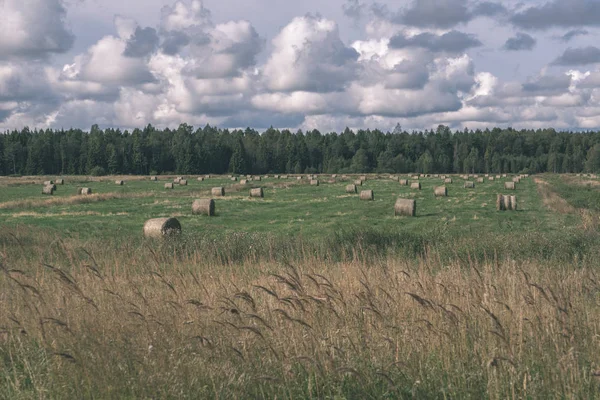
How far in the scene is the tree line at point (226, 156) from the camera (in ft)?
498

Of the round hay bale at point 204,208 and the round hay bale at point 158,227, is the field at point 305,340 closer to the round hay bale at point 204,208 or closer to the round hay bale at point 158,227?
the round hay bale at point 158,227

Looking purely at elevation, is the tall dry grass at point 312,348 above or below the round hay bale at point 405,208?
above

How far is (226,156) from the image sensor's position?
172000 mm

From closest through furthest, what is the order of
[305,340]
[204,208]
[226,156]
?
[305,340]
[204,208]
[226,156]

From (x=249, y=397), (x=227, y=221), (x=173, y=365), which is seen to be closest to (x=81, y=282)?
(x=173, y=365)

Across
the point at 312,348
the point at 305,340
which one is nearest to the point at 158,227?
the point at 305,340

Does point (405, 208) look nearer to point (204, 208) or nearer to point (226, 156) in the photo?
point (204, 208)

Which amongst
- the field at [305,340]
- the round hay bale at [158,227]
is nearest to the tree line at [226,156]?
the round hay bale at [158,227]

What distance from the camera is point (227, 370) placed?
18.4 feet

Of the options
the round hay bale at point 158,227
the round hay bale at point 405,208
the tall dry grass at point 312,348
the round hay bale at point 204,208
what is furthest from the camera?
the round hay bale at point 204,208

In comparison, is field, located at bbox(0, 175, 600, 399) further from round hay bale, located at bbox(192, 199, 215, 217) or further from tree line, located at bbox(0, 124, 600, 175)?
tree line, located at bbox(0, 124, 600, 175)

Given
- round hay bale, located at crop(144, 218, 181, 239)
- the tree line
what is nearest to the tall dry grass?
round hay bale, located at crop(144, 218, 181, 239)

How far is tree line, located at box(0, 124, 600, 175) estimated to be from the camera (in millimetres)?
151875

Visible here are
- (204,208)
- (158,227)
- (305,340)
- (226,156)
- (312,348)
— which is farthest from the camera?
(226,156)
